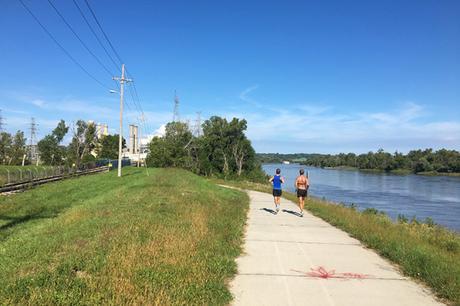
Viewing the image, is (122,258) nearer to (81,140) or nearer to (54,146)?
(81,140)

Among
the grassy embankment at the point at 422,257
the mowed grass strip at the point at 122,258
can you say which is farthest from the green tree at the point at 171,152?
the grassy embankment at the point at 422,257

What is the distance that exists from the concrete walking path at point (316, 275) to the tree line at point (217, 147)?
75.7 metres

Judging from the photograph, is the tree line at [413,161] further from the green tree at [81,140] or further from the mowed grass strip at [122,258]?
the mowed grass strip at [122,258]

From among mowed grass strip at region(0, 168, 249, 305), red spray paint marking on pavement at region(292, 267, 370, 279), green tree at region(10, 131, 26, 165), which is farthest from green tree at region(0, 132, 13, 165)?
red spray paint marking on pavement at region(292, 267, 370, 279)

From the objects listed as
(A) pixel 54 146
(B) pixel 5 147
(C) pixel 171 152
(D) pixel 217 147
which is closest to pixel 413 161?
(D) pixel 217 147

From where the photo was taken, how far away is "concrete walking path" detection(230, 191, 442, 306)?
6531mm

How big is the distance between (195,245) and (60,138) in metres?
77.8

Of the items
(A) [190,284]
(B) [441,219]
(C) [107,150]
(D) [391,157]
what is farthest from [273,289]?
(D) [391,157]

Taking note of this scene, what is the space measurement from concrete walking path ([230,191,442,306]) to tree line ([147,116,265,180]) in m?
75.7

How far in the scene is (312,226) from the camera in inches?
570

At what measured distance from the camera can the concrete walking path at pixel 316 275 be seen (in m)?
Result: 6.53

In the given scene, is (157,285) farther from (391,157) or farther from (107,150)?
(391,157)

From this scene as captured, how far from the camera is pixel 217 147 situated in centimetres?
9250

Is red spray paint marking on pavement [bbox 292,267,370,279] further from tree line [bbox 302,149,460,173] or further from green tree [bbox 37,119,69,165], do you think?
tree line [bbox 302,149,460,173]
